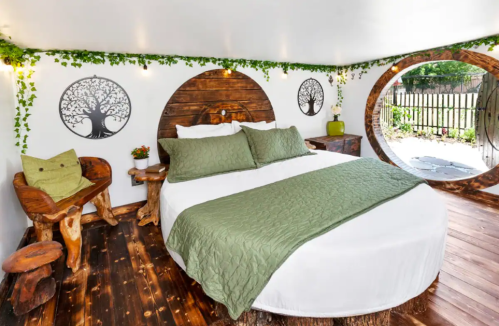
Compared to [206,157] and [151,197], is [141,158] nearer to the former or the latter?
[151,197]

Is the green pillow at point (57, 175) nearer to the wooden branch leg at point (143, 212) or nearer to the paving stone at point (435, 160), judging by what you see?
the wooden branch leg at point (143, 212)

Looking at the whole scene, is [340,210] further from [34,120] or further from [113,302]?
[34,120]

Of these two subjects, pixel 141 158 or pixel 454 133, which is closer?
pixel 141 158

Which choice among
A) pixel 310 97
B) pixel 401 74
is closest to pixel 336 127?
pixel 310 97

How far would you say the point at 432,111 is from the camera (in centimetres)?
766

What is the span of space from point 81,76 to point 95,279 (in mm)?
2254

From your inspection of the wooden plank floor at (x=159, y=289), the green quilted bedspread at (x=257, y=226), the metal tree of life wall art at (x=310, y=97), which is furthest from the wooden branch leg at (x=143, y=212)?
the metal tree of life wall art at (x=310, y=97)

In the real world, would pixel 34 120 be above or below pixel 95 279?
above

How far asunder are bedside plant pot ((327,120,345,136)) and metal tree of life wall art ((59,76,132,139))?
11.5ft

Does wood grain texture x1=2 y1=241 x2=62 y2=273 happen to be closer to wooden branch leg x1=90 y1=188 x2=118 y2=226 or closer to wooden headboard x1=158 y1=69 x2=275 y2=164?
wooden branch leg x1=90 y1=188 x2=118 y2=226

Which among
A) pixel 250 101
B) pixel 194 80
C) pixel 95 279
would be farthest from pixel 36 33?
pixel 250 101

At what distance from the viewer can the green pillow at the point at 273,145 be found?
3.21 meters

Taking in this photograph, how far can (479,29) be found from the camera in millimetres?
2885

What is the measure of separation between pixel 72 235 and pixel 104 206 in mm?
819
